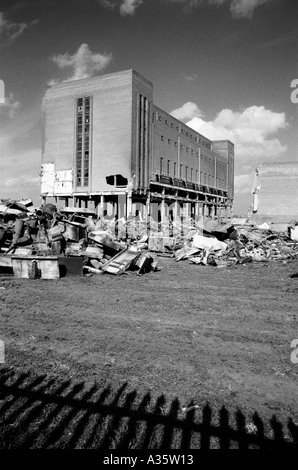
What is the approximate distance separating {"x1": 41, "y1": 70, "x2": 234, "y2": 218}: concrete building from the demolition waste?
55.7ft

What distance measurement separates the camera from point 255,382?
3877 millimetres

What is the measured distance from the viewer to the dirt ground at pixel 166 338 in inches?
147

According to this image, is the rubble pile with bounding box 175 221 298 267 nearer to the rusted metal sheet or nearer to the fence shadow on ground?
the rusted metal sheet

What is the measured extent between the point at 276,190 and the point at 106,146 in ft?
78.1

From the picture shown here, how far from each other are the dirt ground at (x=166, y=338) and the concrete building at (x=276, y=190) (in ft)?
116

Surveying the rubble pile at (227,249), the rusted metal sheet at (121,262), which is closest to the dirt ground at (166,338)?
the rusted metal sheet at (121,262)

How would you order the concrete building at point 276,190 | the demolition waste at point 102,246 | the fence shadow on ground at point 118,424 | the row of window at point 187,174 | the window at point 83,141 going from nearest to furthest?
the fence shadow on ground at point 118,424
the demolition waste at point 102,246
the window at point 83,141
the concrete building at point 276,190
the row of window at point 187,174

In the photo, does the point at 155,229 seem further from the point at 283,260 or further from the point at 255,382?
the point at 255,382

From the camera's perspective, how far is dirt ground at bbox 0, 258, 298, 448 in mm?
3729

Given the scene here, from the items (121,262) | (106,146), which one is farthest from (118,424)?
(106,146)

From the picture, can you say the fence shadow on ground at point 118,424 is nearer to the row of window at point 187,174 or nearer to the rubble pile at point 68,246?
the rubble pile at point 68,246

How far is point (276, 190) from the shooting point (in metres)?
42.7
